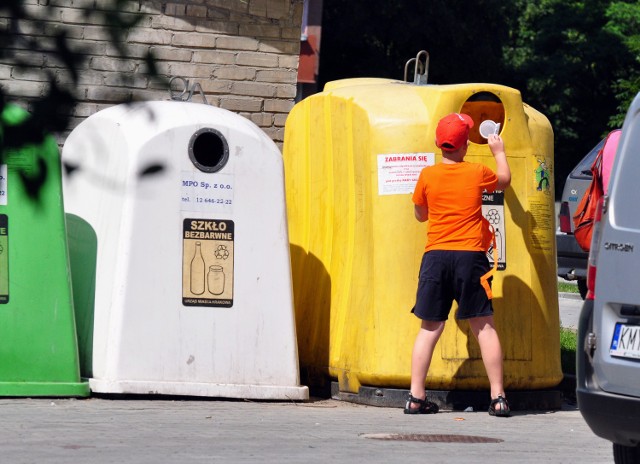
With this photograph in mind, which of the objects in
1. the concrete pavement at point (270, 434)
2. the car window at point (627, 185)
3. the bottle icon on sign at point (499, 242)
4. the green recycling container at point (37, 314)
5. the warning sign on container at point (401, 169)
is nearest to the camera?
the car window at point (627, 185)

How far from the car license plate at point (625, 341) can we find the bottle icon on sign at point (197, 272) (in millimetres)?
2700

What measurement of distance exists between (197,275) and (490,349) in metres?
1.51

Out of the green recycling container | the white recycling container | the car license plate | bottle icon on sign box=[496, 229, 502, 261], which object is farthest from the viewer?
bottle icon on sign box=[496, 229, 502, 261]

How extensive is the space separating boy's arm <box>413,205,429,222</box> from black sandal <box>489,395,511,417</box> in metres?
0.98

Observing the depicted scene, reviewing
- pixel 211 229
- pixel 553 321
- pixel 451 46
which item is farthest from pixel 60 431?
pixel 451 46

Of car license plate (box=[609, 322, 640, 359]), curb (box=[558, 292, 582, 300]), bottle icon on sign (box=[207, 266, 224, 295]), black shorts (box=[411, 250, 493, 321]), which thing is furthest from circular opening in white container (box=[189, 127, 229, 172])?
curb (box=[558, 292, 582, 300])

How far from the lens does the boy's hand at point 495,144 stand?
7043 millimetres

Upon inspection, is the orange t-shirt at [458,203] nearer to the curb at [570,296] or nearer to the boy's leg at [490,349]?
the boy's leg at [490,349]

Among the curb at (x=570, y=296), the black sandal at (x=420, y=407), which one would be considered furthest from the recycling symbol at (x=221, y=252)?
the curb at (x=570, y=296)

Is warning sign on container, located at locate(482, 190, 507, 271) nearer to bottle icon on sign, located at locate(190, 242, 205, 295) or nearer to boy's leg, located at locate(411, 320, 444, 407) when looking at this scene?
boy's leg, located at locate(411, 320, 444, 407)

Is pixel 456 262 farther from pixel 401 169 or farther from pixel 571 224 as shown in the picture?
pixel 571 224

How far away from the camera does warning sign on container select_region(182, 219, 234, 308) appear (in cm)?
703

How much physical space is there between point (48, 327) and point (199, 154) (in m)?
1.18

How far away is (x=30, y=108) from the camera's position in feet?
8.03
